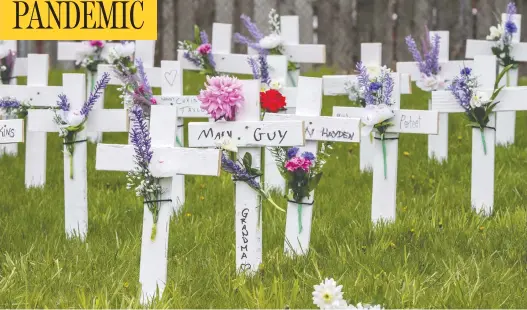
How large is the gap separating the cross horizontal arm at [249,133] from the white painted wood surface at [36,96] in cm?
129

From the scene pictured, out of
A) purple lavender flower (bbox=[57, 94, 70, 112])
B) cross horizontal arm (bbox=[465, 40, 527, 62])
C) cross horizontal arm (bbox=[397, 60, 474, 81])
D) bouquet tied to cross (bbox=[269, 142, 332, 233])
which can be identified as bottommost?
bouquet tied to cross (bbox=[269, 142, 332, 233])

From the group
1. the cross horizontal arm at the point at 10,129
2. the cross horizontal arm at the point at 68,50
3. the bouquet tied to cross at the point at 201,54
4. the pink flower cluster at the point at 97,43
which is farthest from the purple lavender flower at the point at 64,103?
the cross horizontal arm at the point at 68,50

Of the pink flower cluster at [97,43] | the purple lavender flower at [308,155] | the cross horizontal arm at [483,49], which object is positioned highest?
the pink flower cluster at [97,43]

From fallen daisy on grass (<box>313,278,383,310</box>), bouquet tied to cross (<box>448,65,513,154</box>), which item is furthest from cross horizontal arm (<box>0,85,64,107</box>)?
fallen daisy on grass (<box>313,278,383,310</box>)

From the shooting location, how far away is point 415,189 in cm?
454

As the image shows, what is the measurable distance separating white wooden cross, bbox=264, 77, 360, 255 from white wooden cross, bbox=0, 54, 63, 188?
1.28 m

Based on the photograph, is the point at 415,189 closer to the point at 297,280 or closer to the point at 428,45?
the point at 428,45

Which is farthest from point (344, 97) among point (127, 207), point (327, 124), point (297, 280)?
point (297, 280)

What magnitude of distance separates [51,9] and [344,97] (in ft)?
9.97

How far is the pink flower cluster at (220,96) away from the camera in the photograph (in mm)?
2896

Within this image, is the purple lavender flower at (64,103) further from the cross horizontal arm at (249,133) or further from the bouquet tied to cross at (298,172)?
the bouquet tied to cross at (298,172)

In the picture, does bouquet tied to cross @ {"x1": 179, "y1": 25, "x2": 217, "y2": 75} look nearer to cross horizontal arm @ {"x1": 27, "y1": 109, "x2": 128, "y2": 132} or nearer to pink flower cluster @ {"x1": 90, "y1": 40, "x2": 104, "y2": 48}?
pink flower cluster @ {"x1": 90, "y1": 40, "x2": 104, "y2": 48}

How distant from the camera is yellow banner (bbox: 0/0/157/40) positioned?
13.8 feet

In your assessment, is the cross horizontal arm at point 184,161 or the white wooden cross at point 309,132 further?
the white wooden cross at point 309,132
